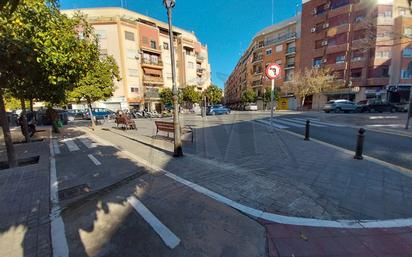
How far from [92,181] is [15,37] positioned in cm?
362

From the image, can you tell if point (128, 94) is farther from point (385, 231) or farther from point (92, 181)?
point (385, 231)

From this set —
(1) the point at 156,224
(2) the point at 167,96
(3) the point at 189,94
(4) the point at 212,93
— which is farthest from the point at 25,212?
(4) the point at 212,93

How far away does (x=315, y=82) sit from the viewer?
33875 millimetres

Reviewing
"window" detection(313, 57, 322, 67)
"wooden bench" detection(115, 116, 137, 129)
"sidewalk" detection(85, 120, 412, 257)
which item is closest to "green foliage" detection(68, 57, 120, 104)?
"wooden bench" detection(115, 116, 137, 129)

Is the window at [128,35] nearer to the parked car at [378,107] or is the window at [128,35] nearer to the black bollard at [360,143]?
the parked car at [378,107]

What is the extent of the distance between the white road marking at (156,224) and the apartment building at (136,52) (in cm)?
3495

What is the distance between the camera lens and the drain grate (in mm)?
4047

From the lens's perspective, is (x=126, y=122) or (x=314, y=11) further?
(x=314, y=11)

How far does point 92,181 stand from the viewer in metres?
4.77

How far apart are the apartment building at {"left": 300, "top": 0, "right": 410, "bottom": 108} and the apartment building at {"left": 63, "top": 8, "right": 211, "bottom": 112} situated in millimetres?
26545

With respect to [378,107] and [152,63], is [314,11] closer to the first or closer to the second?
[378,107]

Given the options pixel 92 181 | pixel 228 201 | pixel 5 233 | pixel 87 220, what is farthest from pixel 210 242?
pixel 92 181

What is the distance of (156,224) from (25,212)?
2432 millimetres

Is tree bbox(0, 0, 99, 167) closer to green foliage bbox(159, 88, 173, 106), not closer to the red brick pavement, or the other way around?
the red brick pavement
